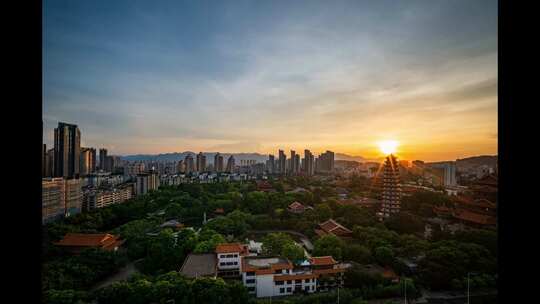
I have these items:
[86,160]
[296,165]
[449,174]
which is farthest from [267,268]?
[296,165]

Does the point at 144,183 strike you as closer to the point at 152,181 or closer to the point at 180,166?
the point at 152,181

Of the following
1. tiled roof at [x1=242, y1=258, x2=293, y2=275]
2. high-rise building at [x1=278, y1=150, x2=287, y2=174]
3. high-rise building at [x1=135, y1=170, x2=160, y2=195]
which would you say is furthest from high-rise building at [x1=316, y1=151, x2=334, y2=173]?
tiled roof at [x1=242, y1=258, x2=293, y2=275]

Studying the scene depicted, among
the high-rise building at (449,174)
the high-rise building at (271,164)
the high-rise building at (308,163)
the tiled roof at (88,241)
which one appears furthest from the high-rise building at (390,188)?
the high-rise building at (271,164)

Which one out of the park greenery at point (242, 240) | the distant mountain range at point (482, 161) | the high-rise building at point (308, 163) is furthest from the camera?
the high-rise building at point (308, 163)

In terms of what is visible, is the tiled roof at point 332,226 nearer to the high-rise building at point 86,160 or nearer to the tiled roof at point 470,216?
the tiled roof at point 470,216

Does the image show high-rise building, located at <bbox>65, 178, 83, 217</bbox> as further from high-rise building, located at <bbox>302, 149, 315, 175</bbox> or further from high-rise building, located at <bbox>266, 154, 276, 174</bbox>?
high-rise building, located at <bbox>266, 154, 276, 174</bbox>
